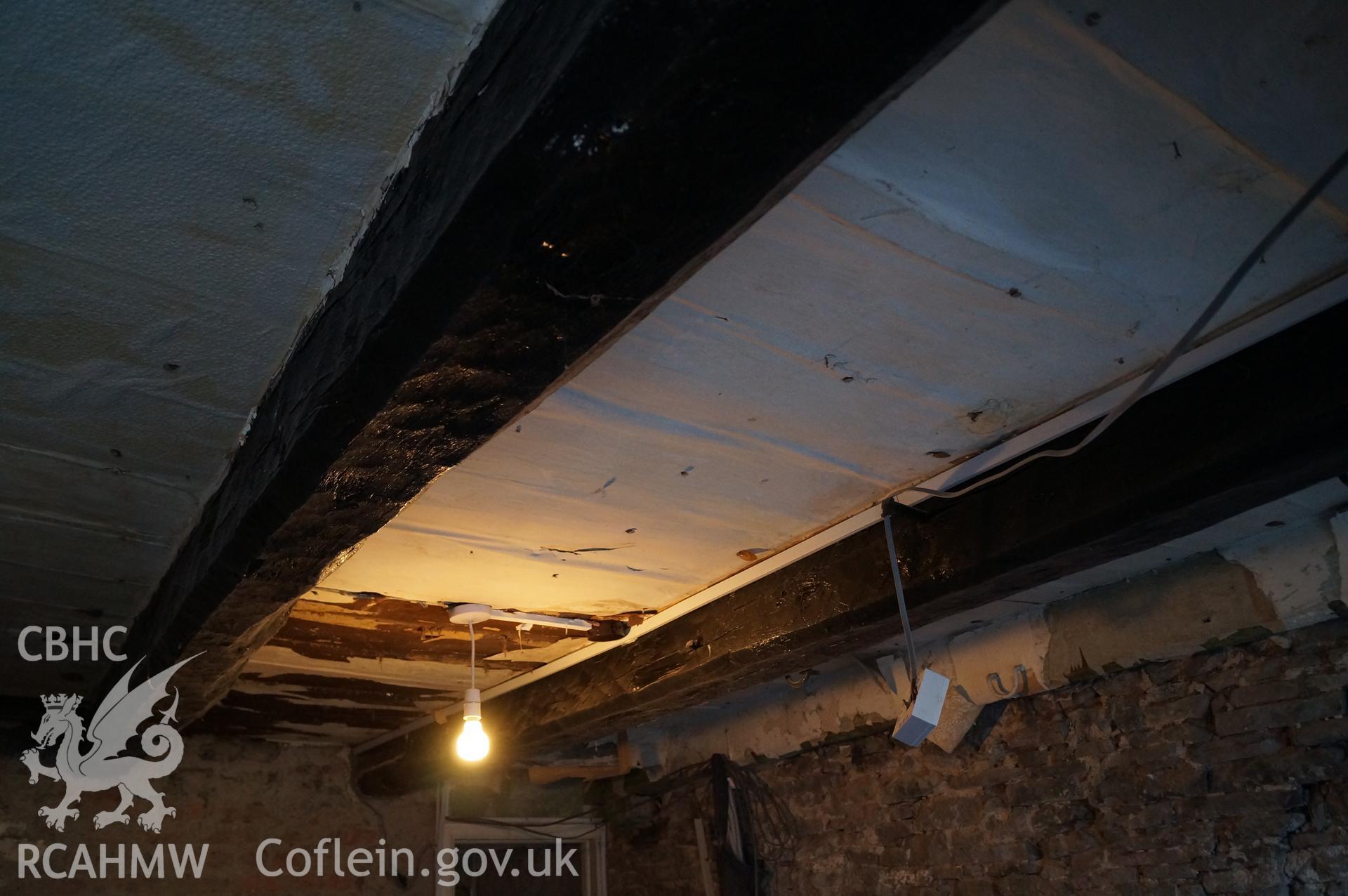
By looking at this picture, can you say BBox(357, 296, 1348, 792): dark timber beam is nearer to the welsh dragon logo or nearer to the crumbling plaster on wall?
the crumbling plaster on wall

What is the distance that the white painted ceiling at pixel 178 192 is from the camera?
1.02 meters

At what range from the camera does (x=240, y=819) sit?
4008mm

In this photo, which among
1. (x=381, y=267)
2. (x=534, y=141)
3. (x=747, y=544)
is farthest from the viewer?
(x=747, y=544)

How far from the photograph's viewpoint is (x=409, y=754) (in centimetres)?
403

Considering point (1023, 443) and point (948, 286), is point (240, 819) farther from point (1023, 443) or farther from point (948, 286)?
point (948, 286)

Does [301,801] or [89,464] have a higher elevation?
[89,464]

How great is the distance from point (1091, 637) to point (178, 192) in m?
2.51

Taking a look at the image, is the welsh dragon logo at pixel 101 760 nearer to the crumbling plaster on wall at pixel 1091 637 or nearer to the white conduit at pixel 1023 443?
the white conduit at pixel 1023 443

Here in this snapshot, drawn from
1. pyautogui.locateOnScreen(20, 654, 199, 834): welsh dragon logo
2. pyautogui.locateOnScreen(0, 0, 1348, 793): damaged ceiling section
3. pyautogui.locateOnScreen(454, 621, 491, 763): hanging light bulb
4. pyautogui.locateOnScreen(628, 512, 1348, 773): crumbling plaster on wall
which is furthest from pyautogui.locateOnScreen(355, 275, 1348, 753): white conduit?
pyautogui.locateOnScreen(20, 654, 199, 834): welsh dragon logo

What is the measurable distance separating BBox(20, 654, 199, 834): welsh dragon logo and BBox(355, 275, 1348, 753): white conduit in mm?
1754

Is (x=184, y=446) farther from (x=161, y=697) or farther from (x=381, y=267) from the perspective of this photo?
(x=161, y=697)

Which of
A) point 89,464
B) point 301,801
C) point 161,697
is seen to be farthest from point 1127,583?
point 301,801

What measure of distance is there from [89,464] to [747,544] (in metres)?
1.42

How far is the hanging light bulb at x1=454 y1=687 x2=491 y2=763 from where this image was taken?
8.78 feet
